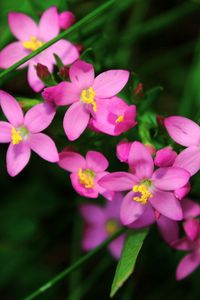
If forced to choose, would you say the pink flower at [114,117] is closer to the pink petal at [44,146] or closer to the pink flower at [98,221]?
the pink petal at [44,146]

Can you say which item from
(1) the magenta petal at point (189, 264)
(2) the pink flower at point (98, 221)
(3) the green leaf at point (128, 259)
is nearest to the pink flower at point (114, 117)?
(3) the green leaf at point (128, 259)

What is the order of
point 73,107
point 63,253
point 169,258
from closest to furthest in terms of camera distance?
point 73,107
point 169,258
point 63,253

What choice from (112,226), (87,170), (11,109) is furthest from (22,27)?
(112,226)

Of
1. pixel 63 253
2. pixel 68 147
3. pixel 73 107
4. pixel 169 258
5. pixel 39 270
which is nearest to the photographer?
pixel 73 107

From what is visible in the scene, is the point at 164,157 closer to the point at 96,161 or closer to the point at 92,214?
the point at 96,161

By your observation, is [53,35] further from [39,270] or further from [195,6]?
[39,270]

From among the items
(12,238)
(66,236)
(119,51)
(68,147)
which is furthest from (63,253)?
(68,147)

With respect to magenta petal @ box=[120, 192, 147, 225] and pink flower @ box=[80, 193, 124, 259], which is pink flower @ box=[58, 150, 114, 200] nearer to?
magenta petal @ box=[120, 192, 147, 225]
